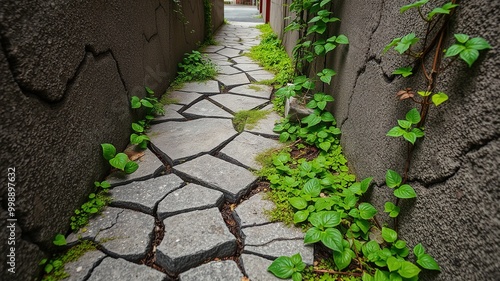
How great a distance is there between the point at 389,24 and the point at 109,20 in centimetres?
205

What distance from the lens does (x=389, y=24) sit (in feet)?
5.31

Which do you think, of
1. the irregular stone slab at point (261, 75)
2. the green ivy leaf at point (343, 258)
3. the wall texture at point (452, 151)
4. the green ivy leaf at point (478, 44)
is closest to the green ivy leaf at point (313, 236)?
the green ivy leaf at point (343, 258)

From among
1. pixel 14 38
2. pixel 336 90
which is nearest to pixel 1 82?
pixel 14 38

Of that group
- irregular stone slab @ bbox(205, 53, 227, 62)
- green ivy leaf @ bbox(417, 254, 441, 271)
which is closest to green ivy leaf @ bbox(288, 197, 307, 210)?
green ivy leaf @ bbox(417, 254, 441, 271)

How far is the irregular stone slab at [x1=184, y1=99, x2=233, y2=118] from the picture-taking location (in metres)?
3.15

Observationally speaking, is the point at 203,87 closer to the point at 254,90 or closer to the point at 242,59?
the point at 254,90

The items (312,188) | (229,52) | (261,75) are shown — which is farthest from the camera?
(229,52)

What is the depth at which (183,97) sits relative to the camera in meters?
3.59

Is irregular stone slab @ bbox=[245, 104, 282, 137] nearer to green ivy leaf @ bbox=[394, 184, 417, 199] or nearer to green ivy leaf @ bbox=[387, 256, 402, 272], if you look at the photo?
green ivy leaf @ bbox=[394, 184, 417, 199]

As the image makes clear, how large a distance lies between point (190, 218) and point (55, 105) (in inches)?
40.9

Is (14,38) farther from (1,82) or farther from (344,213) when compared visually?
(344,213)

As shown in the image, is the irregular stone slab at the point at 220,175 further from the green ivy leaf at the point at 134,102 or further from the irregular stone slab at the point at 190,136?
the green ivy leaf at the point at 134,102

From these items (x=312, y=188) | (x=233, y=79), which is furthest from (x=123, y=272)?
(x=233, y=79)

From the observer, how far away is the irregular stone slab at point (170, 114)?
298cm
